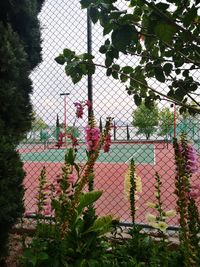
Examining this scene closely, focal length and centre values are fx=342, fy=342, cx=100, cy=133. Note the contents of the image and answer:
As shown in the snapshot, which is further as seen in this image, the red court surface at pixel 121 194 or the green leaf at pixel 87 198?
the red court surface at pixel 121 194

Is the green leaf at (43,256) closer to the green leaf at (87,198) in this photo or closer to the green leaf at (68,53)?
the green leaf at (87,198)

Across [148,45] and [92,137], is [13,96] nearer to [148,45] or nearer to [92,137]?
[92,137]

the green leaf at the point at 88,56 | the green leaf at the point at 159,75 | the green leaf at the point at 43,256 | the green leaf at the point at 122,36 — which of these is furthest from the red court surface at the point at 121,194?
the green leaf at the point at 88,56

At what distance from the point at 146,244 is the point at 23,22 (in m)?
2.27

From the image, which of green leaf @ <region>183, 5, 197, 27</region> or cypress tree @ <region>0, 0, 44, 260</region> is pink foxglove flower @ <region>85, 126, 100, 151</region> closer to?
cypress tree @ <region>0, 0, 44, 260</region>

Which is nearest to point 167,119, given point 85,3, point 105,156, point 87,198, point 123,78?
point 87,198

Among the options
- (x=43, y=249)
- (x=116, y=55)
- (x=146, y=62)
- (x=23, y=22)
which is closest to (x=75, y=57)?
(x=116, y=55)

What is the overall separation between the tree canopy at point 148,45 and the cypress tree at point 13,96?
120 centimetres

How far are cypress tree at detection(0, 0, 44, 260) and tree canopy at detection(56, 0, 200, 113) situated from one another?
120 centimetres

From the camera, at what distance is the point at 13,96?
2.86 meters

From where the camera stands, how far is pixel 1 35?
2.85 meters

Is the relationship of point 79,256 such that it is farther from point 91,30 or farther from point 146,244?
point 91,30

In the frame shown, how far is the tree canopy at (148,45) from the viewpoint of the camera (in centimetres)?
105

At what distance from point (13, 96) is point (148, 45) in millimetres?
1465
